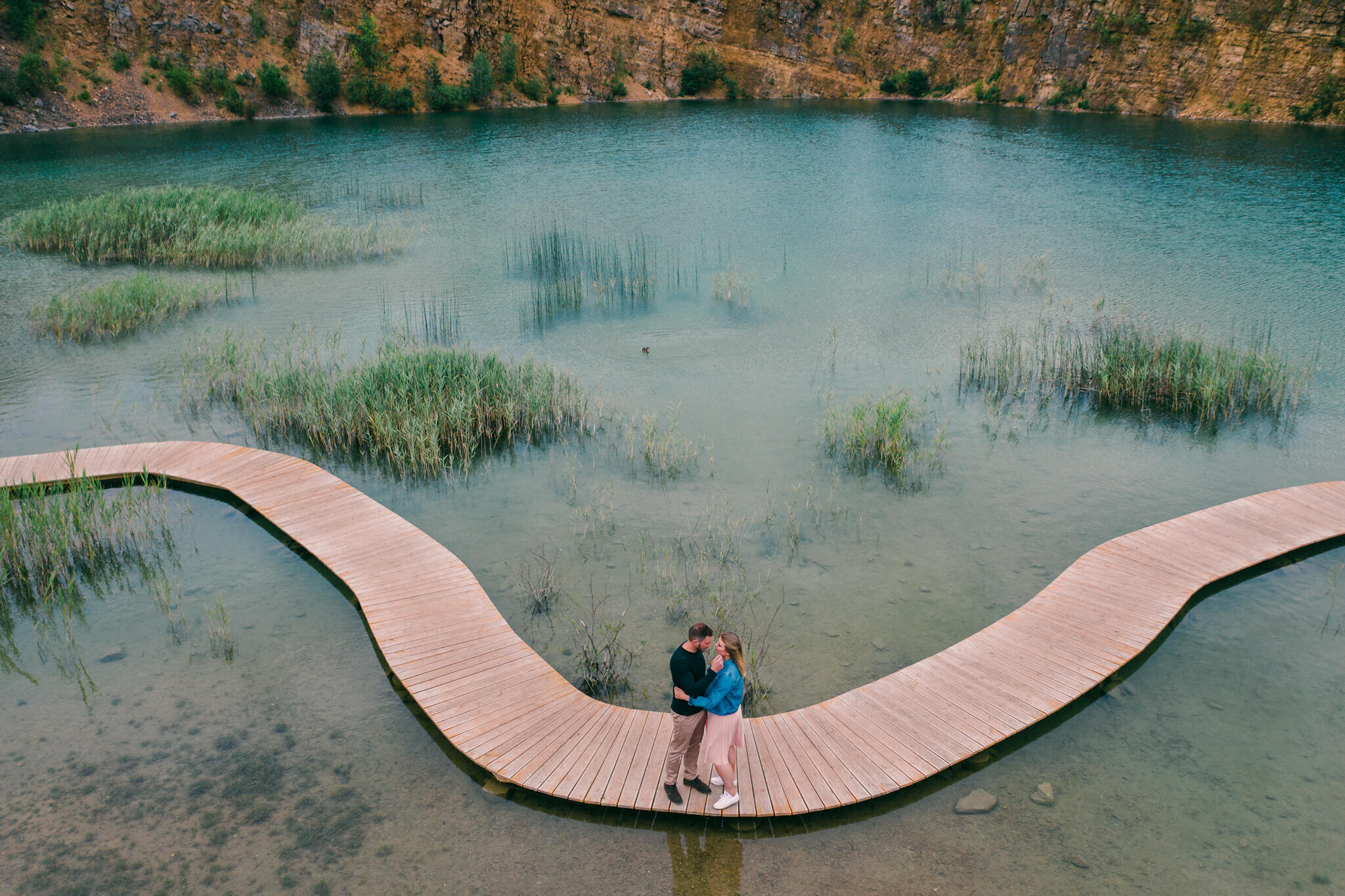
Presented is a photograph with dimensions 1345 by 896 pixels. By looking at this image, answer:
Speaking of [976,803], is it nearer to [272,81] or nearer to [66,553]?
[66,553]

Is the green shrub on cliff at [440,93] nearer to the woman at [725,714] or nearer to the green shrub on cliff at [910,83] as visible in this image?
the green shrub on cliff at [910,83]

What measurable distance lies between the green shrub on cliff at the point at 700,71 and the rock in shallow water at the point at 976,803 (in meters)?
67.9

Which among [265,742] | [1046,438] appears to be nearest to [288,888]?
[265,742]

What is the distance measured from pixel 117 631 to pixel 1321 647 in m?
12.3

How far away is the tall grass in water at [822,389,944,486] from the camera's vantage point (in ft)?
39.8

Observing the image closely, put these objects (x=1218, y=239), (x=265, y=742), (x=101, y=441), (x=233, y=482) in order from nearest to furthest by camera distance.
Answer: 1. (x=265, y=742)
2. (x=233, y=482)
3. (x=101, y=441)
4. (x=1218, y=239)

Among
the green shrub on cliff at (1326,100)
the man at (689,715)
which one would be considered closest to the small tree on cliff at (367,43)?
the green shrub on cliff at (1326,100)

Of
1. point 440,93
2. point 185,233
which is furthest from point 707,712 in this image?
point 440,93

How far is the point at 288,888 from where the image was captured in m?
5.96

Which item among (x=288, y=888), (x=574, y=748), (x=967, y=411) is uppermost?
(x=967, y=411)

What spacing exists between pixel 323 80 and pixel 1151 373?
55275 mm

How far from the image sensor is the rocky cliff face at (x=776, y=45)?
47125mm

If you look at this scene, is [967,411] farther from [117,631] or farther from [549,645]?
[117,631]

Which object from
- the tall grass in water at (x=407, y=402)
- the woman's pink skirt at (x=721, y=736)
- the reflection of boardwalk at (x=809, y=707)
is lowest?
the reflection of boardwalk at (x=809, y=707)
